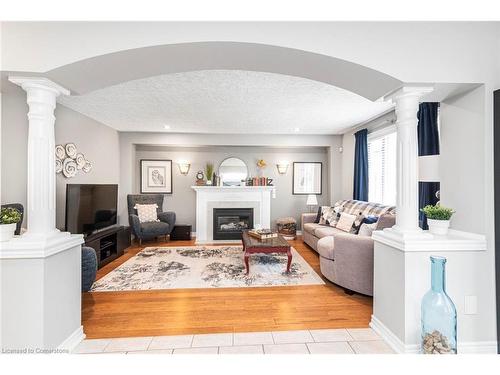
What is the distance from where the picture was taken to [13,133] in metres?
2.69

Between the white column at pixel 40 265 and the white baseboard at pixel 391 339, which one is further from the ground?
the white column at pixel 40 265

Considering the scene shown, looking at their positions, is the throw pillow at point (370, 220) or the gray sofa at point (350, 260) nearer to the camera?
the gray sofa at point (350, 260)

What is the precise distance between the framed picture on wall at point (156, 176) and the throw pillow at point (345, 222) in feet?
12.9

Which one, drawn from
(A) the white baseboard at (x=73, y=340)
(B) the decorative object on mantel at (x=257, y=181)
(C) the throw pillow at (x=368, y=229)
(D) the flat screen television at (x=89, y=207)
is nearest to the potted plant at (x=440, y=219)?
(C) the throw pillow at (x=368, y=229)

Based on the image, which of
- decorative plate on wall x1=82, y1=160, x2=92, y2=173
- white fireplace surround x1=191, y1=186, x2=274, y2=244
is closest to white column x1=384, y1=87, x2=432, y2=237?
white fireplace surround x1=191, y1=186, x2=274, y2=244

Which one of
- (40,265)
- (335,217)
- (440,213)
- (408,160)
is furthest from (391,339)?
(335,217)

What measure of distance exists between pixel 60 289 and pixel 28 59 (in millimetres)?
1642

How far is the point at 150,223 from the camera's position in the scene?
510 centimetres

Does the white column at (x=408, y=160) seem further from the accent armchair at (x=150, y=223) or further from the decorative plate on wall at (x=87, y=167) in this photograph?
the decorative plate on wall at (x=87, y=167)

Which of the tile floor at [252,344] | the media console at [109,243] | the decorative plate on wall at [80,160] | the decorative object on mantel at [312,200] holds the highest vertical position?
the decorative plate on wall at [80,160]

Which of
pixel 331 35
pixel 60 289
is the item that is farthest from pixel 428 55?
pixel 60 289

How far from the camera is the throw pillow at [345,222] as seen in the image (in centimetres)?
412

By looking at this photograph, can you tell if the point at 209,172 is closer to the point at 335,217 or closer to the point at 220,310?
the point at 335,217

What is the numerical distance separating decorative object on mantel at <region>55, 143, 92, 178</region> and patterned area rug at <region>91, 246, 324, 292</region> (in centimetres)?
171
